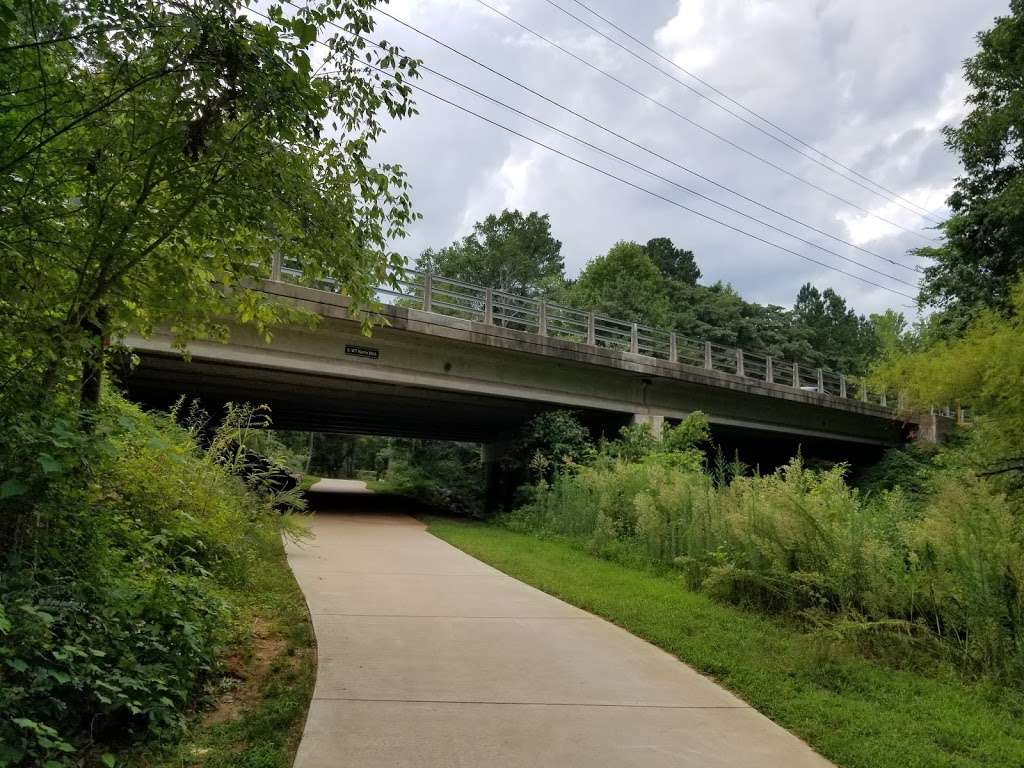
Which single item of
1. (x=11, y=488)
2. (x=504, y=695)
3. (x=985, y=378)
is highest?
(x=985, y=378)

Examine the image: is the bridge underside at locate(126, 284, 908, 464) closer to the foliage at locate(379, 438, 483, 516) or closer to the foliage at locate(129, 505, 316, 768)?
the foliage at locate(379, 438, 483, 516)

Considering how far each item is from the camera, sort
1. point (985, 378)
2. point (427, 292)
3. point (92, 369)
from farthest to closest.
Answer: point (427, 292) < point (985, 378) < point (92, 369)

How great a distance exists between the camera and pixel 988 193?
66.3 ft

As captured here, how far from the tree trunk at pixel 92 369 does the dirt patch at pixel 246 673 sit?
6.11 feet

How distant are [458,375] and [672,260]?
196ft

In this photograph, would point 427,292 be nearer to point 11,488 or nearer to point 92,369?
point 92,369

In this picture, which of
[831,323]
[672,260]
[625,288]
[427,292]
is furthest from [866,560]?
[831,323]

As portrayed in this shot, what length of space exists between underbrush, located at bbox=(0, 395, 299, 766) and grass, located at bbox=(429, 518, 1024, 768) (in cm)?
351

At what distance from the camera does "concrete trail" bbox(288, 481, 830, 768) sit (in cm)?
368

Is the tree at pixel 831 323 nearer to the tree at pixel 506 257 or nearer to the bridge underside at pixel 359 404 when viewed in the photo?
the tree at pixel 506 257

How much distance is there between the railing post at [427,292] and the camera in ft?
57.2

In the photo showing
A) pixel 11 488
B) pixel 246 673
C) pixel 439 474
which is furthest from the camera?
pixel 439 474

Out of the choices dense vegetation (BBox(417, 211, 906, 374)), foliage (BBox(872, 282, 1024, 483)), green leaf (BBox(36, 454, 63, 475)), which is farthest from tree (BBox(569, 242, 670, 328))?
green leaf (BBox(36, 454, 63, 475))

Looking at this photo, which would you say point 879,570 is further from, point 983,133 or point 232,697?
point 983,133
